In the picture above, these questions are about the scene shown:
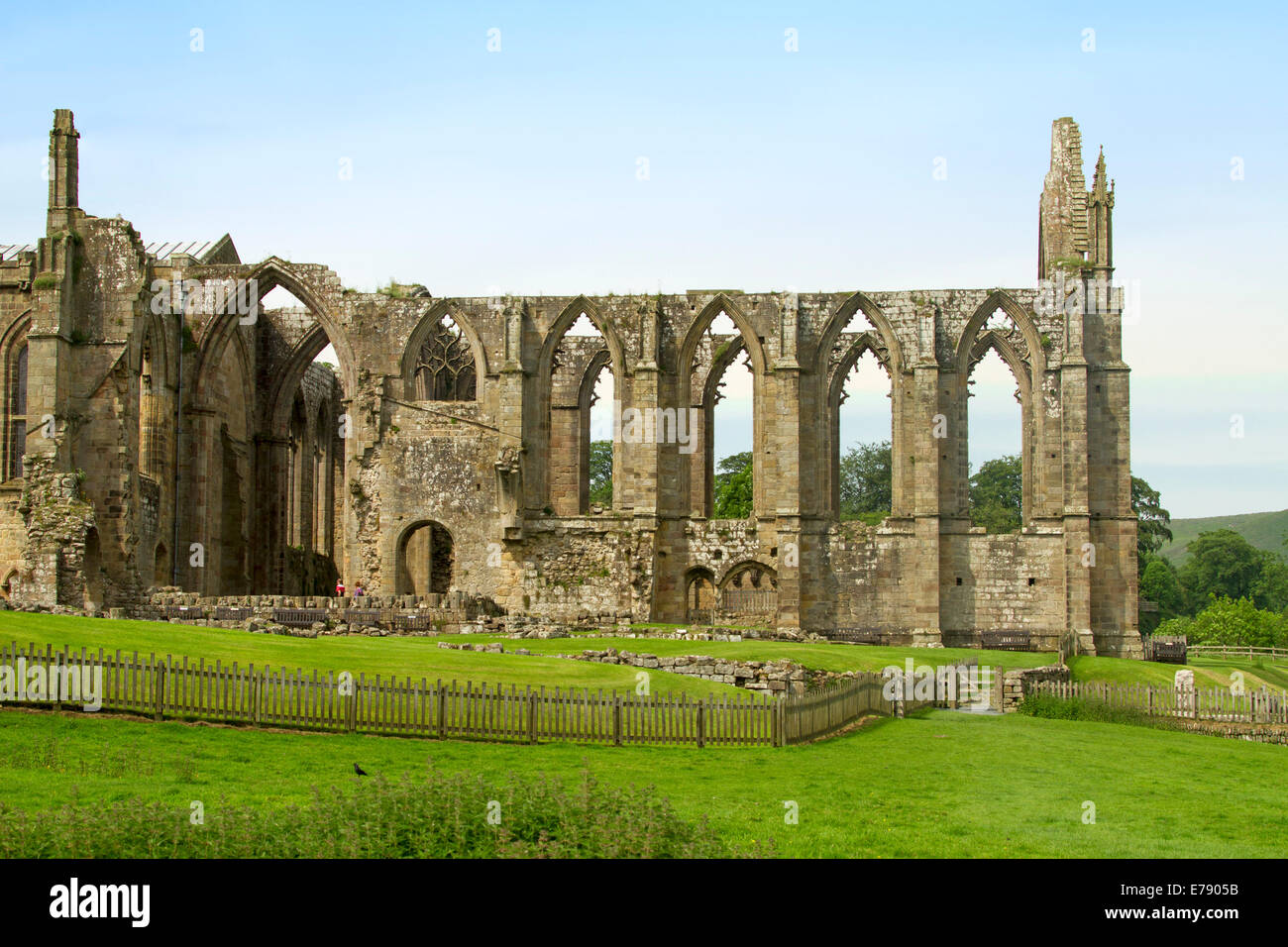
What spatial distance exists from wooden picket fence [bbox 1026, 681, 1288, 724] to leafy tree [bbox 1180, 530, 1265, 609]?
65.8 meters

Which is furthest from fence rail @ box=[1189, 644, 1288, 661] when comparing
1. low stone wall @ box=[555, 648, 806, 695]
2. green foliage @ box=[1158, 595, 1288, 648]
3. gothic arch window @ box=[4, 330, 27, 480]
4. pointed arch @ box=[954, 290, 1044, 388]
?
gothic arch window @ box=[4, 330, 27, 480]

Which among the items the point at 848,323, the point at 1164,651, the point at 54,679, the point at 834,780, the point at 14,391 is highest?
the point at 848,323

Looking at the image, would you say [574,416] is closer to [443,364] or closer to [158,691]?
[443,364]

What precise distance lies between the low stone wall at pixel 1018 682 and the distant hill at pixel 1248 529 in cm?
13240

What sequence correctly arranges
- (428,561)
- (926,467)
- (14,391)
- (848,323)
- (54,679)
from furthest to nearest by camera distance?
(428,561) → (14,391) → (848,323) → (926,467) → (54,679)

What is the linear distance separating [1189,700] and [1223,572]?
68.1 metres

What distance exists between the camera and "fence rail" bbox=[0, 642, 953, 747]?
18.6m

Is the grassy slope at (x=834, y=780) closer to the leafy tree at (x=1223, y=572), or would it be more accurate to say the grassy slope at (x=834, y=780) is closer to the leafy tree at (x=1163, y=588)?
the leafy tree at (x=1163, y=588)

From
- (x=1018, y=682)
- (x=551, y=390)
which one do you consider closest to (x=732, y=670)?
(x=1018, y=682)

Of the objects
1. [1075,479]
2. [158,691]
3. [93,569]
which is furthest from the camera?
[1075,479]

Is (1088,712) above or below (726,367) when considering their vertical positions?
below

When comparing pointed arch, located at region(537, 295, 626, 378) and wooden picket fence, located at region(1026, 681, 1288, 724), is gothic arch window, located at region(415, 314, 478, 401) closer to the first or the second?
pointed arch, located at region(537, 295, 626, 378)

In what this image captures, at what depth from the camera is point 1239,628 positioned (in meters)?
61.2

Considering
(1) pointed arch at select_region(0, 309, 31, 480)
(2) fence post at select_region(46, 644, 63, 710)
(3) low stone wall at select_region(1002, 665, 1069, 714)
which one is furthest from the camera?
(1) pointed arch at select_region(0, 309, 31, 480)
